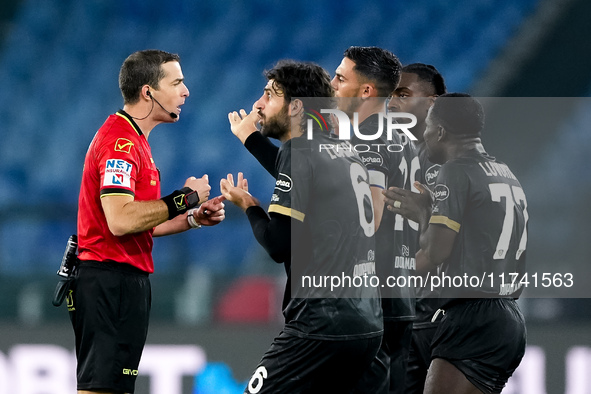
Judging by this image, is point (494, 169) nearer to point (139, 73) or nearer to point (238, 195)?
point (238, 195)

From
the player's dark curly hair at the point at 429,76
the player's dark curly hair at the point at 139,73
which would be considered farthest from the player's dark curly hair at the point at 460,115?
the player's dark curly hair at the point at 139,73

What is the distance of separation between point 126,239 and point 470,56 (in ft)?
26.2

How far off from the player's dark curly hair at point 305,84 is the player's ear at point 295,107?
0.8 inches

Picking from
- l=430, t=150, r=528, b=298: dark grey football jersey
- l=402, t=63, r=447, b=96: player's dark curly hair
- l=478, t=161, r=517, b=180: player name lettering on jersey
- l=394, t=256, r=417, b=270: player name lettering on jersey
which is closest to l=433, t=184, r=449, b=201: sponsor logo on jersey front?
l=430, t=150, r=528, b=298: dark grey football jersey

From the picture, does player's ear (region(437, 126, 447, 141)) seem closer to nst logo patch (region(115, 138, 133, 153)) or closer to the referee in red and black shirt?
the referee in red and black shirt

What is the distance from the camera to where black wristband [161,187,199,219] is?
4.08 m

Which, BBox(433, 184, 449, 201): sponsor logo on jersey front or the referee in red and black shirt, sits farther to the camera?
BBox(433, 184, 449, 201): sponsor logo on jersey front

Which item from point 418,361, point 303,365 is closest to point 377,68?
point 418,361

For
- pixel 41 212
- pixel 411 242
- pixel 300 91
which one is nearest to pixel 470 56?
pixel 41 212

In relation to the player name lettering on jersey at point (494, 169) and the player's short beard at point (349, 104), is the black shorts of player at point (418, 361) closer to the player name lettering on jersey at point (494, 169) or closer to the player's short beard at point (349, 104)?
the player name lettering on jersey at point (494, 169)

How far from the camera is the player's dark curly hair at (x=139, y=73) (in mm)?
4352

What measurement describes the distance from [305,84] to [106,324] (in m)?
1.47

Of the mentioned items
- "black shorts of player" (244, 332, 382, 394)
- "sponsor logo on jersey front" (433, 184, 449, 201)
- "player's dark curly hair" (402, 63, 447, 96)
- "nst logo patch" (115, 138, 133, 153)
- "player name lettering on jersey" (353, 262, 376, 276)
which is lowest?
"black shorts of player" (244, 332, 382, 394)

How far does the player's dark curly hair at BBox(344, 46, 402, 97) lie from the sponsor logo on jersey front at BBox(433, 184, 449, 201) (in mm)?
731
